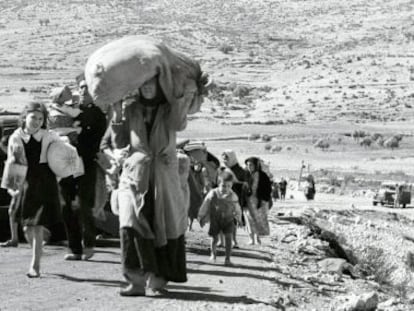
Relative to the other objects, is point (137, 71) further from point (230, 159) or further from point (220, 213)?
point (230, 159)

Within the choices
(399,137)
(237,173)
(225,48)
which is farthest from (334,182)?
(225,48)

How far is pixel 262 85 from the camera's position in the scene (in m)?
108

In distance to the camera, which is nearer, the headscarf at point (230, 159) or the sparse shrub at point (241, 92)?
the headscarf at point (230, 159)

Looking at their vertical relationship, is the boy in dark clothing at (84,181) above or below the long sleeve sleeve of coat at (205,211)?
above

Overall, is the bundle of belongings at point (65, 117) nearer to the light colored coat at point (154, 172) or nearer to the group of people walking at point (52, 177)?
the group of people walking at point (52, 177)

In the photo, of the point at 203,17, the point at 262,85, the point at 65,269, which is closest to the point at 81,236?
the point at 65,269

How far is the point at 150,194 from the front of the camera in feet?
33.1

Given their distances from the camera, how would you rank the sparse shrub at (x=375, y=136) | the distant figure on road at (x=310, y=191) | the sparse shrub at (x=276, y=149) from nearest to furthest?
the distant figure on road at (x=310, y=191) → the sparse shrub at (x=276, y=149) → the sparse shrub at (x=375, y=136)

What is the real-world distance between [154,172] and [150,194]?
20 cm

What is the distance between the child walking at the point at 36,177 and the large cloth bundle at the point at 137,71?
103 cm

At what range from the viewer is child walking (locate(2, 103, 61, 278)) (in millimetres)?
11047

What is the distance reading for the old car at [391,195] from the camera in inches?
1773

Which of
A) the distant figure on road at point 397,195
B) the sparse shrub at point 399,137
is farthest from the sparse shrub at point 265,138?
the distant figure on road at point 397,195

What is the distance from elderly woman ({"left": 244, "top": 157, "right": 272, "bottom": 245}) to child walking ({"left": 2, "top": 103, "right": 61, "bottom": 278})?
743cm
